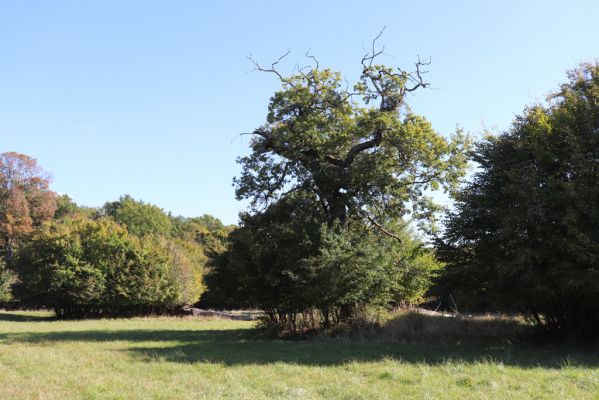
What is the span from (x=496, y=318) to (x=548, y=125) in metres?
8.67

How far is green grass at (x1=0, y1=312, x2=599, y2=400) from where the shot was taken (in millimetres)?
8789

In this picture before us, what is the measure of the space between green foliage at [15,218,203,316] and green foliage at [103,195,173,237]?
36.8 metres

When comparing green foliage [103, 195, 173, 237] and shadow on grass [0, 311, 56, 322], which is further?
green foliage [103, 195, 173, 237]

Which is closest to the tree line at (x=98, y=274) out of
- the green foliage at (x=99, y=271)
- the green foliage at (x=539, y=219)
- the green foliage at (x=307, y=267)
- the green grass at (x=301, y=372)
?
the green foliage at (x=99, y=271)

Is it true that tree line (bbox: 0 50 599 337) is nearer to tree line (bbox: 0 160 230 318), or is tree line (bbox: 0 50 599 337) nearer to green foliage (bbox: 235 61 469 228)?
green foliage (bbox: 235 61 469 228)

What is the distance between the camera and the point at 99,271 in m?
42.5

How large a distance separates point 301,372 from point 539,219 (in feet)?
29.3

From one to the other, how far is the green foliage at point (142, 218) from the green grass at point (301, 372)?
7133cm

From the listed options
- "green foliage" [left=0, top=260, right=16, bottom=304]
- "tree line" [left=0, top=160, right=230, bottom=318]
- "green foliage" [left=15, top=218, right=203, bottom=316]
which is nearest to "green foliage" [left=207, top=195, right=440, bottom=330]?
"tree line" [left=0, top=160, right=230, bottom=318]

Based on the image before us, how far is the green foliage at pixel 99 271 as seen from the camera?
41938 mm

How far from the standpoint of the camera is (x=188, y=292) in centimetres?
4712

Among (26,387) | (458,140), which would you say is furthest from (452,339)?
(26,387)

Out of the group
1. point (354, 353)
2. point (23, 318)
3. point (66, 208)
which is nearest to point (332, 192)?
point (354, 353)

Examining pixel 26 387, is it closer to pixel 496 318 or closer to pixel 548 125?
pixel 548 125
